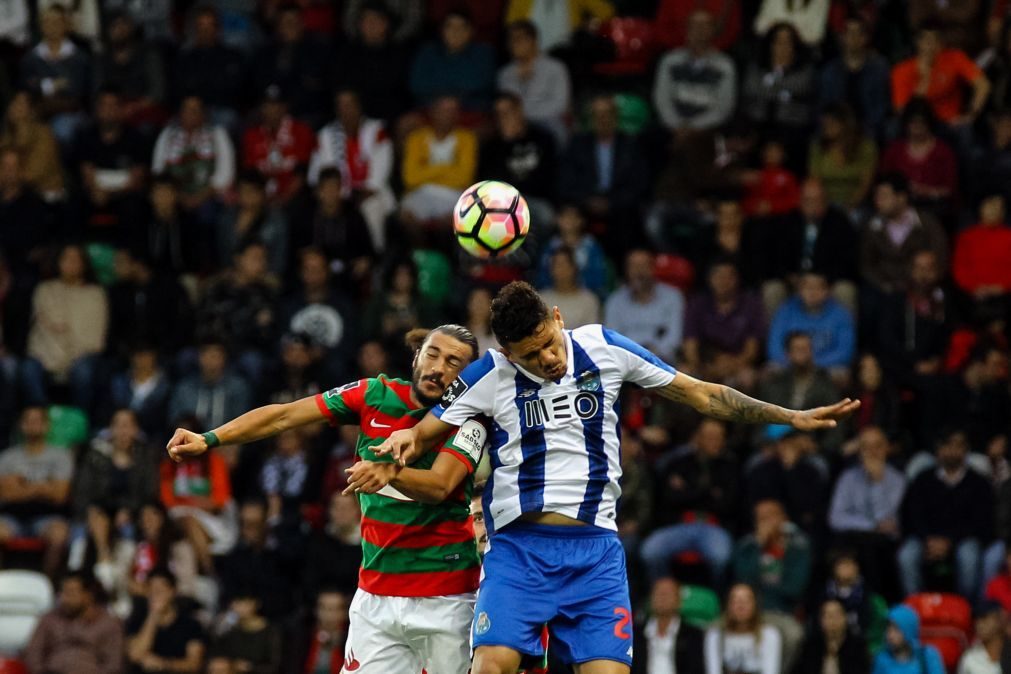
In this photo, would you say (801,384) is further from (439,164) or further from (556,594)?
(556,594)

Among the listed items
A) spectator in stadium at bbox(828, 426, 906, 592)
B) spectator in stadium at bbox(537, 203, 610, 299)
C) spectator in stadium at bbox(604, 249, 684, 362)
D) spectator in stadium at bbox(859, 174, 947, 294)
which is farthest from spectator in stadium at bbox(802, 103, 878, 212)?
spectator in stadium at bbox(828, 426, 906, 592)

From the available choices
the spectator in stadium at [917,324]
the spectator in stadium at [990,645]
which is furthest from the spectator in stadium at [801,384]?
the spectator in stadium at [990,645]

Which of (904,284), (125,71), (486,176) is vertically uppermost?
(125,71)

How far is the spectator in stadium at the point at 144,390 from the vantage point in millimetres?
16078

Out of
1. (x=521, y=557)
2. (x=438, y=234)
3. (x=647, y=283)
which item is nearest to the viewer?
(x=521, y=557)

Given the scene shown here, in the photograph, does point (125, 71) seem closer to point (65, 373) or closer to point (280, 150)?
point (280, 150)

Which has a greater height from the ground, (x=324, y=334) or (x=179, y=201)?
(x=179, y=201)

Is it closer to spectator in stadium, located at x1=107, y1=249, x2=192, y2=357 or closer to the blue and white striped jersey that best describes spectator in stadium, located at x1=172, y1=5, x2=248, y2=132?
spectator in stadium, located at x1=107, y1=249, x2=192, y2=357

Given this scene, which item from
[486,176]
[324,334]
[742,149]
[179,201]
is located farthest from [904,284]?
[179,201]

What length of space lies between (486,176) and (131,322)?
11.8 feet

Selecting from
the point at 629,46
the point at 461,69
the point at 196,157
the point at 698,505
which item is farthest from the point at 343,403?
the point at 629,46

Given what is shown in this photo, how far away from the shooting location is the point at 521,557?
8242mm

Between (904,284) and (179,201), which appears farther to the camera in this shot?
(179,201)

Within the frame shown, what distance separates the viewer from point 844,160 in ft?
55.2
